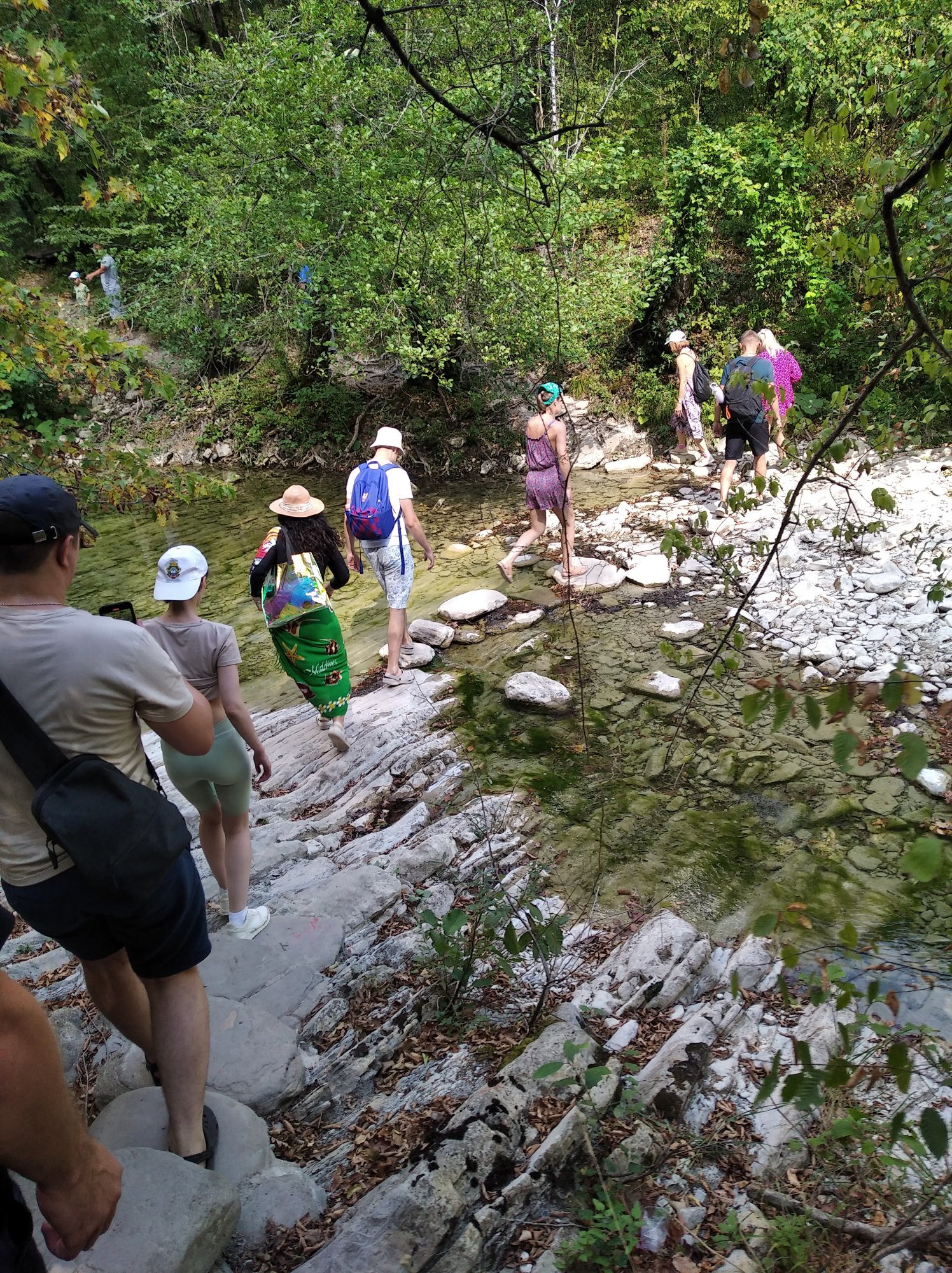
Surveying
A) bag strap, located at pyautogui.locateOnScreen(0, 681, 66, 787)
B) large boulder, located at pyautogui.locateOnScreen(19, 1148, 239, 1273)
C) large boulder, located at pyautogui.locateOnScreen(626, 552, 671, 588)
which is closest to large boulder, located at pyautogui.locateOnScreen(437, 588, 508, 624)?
large boulder, located at pyautogui.locateOnScreen(626, 552, 671, 588)

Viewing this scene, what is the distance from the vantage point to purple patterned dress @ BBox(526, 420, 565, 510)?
798cm

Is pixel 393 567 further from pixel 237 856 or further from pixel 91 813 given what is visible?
pixel 91 813

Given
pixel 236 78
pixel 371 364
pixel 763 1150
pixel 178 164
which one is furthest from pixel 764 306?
pixel 763 1150

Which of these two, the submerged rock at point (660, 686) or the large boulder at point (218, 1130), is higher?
the large boulder at point (218, 1130)

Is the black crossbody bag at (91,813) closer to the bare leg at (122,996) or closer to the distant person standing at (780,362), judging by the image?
the bare leg at (122,996)

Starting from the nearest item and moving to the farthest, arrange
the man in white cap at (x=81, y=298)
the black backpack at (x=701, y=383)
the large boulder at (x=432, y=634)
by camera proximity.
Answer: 1. the large boulder at (x=432, y=634)
2. the black backpack at (x=701, y=383)
3. the man in white cap at (x=81, y=298)

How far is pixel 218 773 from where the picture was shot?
346 cm

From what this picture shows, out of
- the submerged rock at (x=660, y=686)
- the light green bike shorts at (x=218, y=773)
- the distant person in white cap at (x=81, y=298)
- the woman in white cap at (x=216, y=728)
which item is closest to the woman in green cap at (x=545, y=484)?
the submerged rock at (x=660, y=686)

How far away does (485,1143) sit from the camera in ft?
7.77

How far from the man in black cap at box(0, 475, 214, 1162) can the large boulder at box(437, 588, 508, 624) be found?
5304mm

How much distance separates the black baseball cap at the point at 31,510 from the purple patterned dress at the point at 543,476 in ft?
20.3

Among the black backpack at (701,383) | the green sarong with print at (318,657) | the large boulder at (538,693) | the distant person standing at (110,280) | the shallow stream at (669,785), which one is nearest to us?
the shallow stream at (669,785)

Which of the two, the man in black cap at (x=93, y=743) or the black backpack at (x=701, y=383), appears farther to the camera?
the black backpack at (x=701, y=383)

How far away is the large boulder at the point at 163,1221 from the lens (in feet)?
6.28
